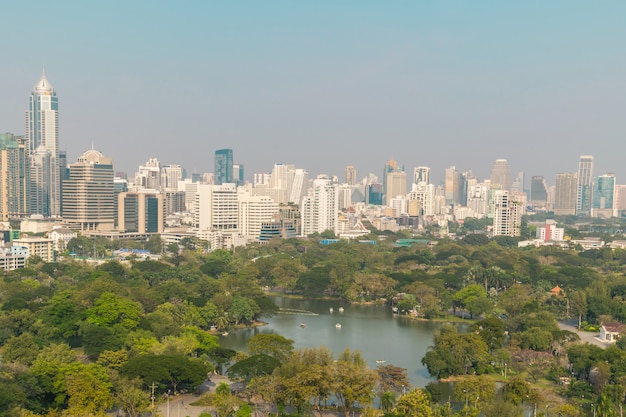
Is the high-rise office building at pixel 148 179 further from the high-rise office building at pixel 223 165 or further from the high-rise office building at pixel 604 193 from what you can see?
the high-rise office building at pixel 604 193

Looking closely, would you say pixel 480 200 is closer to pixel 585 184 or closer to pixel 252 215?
pixel 585 184

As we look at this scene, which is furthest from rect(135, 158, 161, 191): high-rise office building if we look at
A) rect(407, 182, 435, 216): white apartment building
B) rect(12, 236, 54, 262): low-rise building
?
rect(12, 236, 54, 262): low-rise building

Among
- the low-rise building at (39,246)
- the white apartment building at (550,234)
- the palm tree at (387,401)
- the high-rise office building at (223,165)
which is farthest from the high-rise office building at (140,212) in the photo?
the high-rise office building at (223,165)

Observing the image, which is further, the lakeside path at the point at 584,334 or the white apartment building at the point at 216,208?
the white apartment building at the point at 216,208

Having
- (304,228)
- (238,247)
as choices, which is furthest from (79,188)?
(304,228)

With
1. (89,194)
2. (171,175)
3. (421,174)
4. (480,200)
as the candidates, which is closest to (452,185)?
(421,174)

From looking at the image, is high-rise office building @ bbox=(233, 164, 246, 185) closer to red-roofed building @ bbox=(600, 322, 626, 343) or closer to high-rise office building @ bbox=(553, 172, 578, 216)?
high-rise office building @ bbox=(553, 172, 578, 216)
